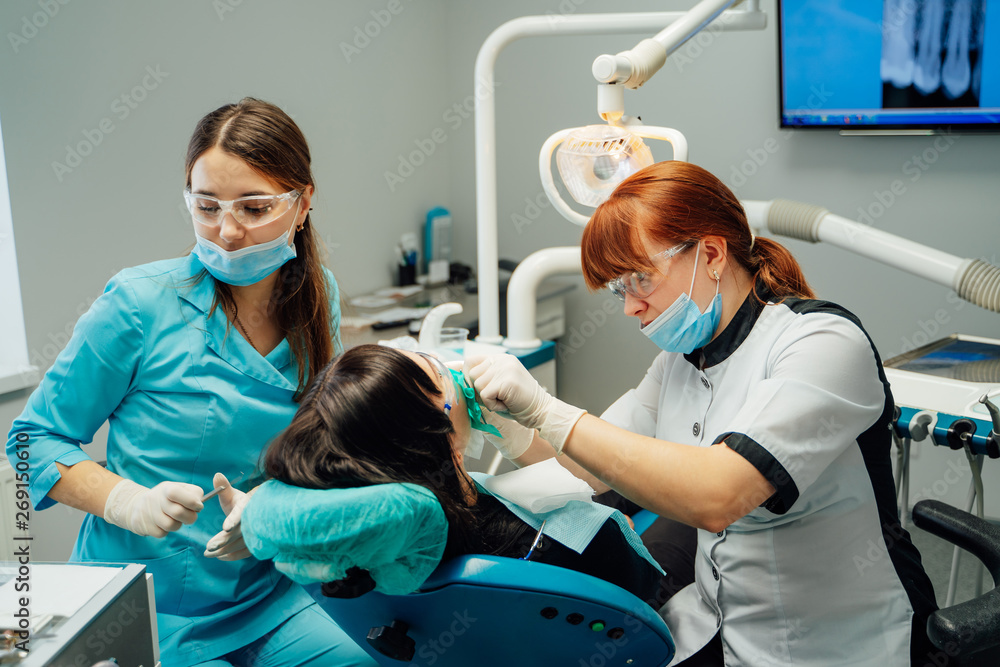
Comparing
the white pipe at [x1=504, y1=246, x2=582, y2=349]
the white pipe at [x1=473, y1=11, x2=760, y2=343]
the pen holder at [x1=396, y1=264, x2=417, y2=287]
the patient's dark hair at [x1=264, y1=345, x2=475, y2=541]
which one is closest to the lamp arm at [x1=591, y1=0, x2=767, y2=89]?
the white pipe at [x1=473, y1=11, x2=760, y2=343]

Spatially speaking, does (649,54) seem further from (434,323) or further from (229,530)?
(229,530)

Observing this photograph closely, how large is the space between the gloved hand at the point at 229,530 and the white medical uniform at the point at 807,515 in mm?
654

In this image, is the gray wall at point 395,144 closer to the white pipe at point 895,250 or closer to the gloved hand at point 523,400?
the white pipe at point 895,250

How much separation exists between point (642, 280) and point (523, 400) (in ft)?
0.97

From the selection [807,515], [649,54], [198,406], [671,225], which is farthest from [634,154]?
[198,406]

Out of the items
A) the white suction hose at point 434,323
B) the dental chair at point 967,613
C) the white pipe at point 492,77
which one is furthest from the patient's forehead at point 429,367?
the white pipe at point 492,77

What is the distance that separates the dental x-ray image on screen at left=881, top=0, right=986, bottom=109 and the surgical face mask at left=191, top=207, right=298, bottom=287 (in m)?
2.02

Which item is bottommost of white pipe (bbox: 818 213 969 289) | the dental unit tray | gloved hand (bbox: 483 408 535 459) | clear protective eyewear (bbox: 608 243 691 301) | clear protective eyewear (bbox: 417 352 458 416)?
the dental unit tray

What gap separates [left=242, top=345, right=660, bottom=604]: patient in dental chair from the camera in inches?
32.7

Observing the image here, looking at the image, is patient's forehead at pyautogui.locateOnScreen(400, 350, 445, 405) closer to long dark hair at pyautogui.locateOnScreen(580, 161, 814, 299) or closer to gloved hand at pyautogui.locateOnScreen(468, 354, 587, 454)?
gloved hand at pyautogui.locateOnScreen(468, 354, 587, 454)

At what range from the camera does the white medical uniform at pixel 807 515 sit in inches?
43.0

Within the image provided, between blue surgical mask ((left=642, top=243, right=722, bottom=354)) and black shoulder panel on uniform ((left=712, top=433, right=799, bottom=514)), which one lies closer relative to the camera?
black shoulder panel on uniform ((left=712, top=433, right=799, bottom=514))

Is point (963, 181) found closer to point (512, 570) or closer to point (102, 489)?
point (512, 570)

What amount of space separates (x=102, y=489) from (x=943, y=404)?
167 cm
